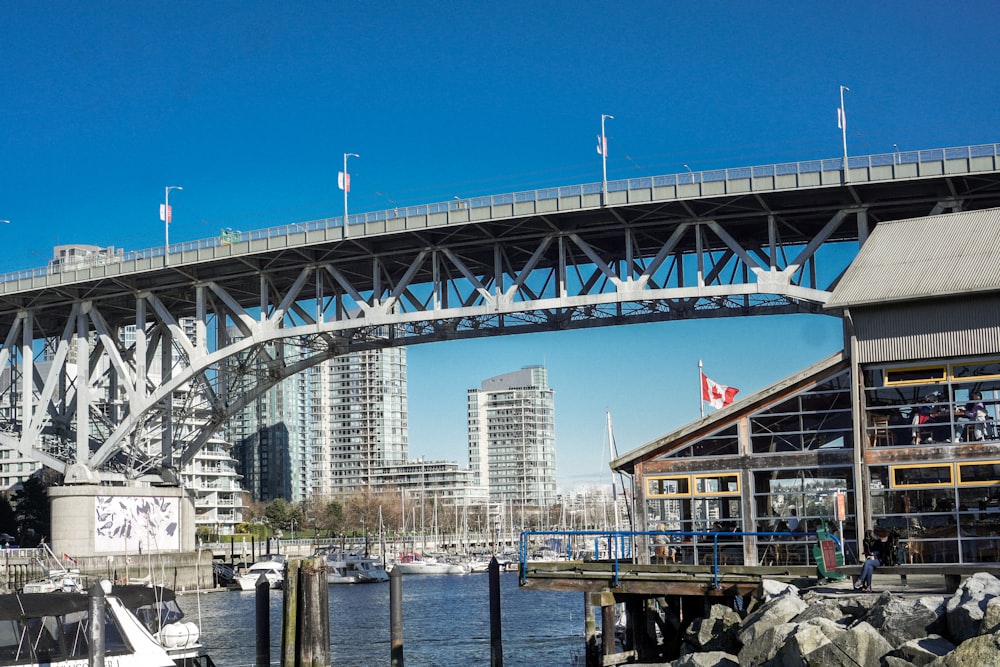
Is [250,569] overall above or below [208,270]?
below

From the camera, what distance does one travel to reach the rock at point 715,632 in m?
25.8

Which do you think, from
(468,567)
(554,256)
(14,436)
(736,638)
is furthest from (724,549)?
(468,567)

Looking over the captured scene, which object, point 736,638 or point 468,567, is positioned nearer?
point 736,638

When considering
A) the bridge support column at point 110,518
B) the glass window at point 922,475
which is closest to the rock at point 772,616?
the glass window at point 922,475

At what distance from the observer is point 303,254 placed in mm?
60219

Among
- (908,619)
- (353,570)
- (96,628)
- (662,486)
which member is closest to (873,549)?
(662,486)

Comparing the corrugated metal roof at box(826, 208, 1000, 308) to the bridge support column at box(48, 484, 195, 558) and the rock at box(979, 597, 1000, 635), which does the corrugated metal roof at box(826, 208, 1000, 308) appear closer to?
the rock at box(979, 597, 1000, 635)

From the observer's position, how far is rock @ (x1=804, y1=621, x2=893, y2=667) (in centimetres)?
1998

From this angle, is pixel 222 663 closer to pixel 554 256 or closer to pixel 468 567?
pixel 554 256

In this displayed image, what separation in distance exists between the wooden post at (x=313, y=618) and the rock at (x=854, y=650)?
1526cm

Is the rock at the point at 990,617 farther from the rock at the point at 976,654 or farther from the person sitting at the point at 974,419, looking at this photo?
the person sitting at the point at 974,419

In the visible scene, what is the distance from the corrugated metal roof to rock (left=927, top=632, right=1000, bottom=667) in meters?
15.2

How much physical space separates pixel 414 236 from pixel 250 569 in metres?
47.5

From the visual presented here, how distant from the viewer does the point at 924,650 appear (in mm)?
19734
